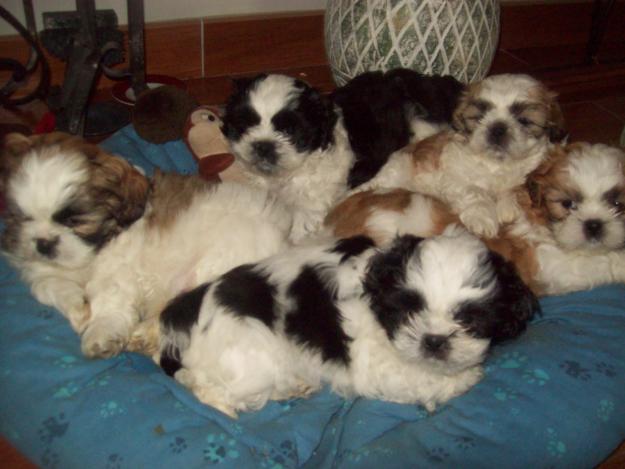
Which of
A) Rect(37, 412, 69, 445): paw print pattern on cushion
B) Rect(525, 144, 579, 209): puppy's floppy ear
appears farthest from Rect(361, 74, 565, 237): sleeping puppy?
Rect(37, 412, 69, 445): paw print pattern on cushion

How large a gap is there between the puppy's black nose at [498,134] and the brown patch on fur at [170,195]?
52.9 inches

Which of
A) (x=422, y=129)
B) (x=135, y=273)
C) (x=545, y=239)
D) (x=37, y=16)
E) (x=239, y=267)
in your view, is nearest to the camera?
(x=239, y=267)

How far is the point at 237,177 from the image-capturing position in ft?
10.7

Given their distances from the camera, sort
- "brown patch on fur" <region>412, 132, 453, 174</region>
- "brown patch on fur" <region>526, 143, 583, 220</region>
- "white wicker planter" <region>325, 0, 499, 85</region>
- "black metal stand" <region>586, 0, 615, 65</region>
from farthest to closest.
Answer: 1. "black metal stand" <region>586, 0, 615, 65</region>
2. "white wicker planter" <region>325, 0, 499, 85</region>
3. "brown patch on fur" <region>412, 132, 453, 174</region>
4. "brown patch on fur" <region>526, 143, 583, 220</region>

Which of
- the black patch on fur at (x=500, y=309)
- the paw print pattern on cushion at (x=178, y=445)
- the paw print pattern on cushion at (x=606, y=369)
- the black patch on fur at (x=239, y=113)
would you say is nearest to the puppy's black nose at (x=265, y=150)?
the black patch on fur at (x=239, y=113)

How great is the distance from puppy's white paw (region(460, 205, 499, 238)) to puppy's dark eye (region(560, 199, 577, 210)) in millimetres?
312

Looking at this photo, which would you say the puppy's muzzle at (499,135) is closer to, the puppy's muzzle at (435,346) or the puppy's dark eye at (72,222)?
the puppy's muzzle at (435,346)

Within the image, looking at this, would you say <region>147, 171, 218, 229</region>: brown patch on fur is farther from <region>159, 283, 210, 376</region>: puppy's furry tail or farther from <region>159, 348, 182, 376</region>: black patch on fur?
<region>159, 348, 182, 376</region>: black patch on fur

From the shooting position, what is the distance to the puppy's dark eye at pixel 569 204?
2.64 meters

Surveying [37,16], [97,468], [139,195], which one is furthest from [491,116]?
[37,16]

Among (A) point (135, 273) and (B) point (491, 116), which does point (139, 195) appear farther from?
(B) point (491, 116)

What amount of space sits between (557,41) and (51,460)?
6.14 meters

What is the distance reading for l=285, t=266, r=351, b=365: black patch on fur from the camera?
2.16 metres

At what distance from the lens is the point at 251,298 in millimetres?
2213
